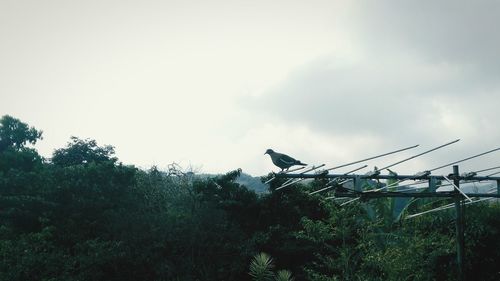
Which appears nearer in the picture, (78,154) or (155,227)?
(155,227)

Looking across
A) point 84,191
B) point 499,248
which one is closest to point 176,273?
point 84,191

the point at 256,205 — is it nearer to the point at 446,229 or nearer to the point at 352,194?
the point at 446,229

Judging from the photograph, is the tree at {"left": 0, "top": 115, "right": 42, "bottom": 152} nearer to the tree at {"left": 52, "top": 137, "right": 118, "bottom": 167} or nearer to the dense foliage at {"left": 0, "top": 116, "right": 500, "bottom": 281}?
the tree at {"left": 52, "top": 137, "right": 118, "bottom": 167}

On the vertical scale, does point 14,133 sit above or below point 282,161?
above

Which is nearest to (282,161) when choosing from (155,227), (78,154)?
(155,227)

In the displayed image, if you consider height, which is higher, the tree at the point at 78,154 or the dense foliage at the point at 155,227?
the tree at the point at 78,154

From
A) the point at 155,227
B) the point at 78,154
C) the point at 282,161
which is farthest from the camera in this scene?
the point at 78,154

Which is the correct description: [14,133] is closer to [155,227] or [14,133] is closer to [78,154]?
[78,154]

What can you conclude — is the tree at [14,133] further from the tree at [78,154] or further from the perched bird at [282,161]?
the perched bird at [282,161]

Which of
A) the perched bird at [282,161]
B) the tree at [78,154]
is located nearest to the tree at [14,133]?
the tree at [78,154]

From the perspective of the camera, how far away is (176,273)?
17422 mm

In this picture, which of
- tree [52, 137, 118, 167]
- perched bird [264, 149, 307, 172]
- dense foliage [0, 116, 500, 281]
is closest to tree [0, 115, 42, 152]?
tree [52, 137, 118, 167]

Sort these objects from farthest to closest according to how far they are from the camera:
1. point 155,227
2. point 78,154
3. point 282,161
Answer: point 78,154
point 155,227
point 282,161

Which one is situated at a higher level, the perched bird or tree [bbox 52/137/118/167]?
tree [bbox 52/137/118/167]
